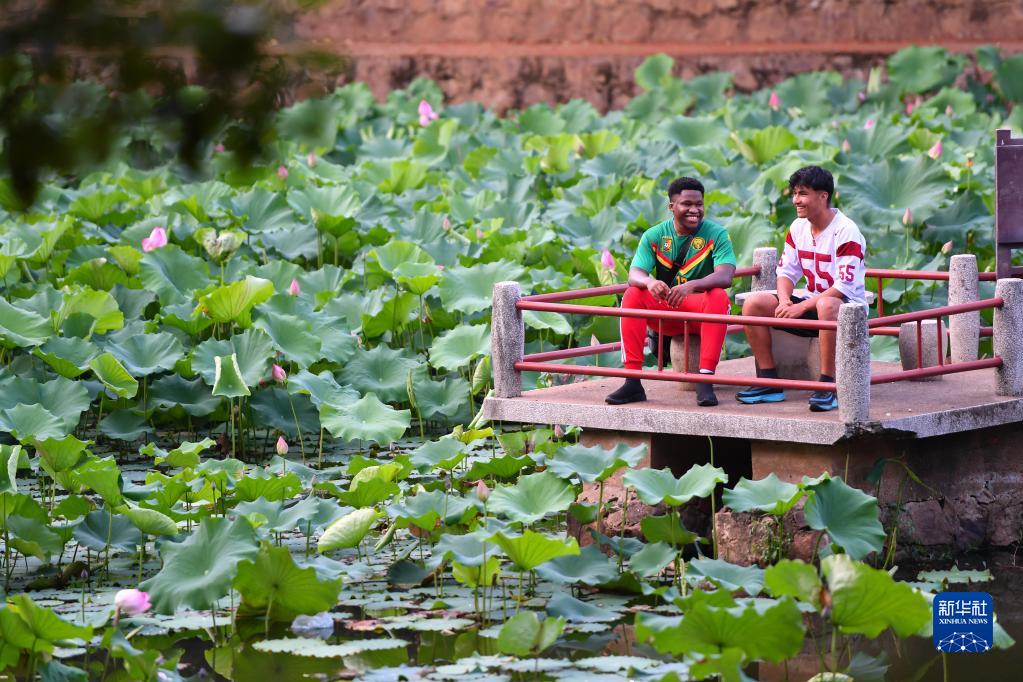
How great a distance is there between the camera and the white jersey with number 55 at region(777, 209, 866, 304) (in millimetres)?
5543

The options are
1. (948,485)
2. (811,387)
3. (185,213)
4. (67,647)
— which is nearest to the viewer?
(67,647)

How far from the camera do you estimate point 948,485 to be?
18.5 ft

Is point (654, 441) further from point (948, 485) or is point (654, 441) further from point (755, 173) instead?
point (755, 173)

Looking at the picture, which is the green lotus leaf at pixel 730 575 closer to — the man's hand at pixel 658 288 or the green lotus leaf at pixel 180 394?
the man's hand at pixel 658 288

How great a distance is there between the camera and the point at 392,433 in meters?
6.25

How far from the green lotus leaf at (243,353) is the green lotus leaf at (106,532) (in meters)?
1.56

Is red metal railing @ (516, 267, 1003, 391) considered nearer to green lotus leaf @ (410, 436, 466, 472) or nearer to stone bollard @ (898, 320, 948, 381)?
stone bollard @ (898, 320, 948, 381)

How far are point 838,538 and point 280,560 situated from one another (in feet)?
5.15

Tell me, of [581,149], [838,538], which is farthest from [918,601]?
[581,149]

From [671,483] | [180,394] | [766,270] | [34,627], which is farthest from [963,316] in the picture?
[34,627]

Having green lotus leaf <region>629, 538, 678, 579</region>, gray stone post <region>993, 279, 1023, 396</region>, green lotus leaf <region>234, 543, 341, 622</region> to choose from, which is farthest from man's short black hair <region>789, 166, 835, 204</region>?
green lotus leaf <region>234, 543, 341, 622</region>

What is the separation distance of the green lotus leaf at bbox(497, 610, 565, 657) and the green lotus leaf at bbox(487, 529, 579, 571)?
Result: 1.02 ft

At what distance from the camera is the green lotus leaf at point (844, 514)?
4891mm

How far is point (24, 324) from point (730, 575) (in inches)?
139
